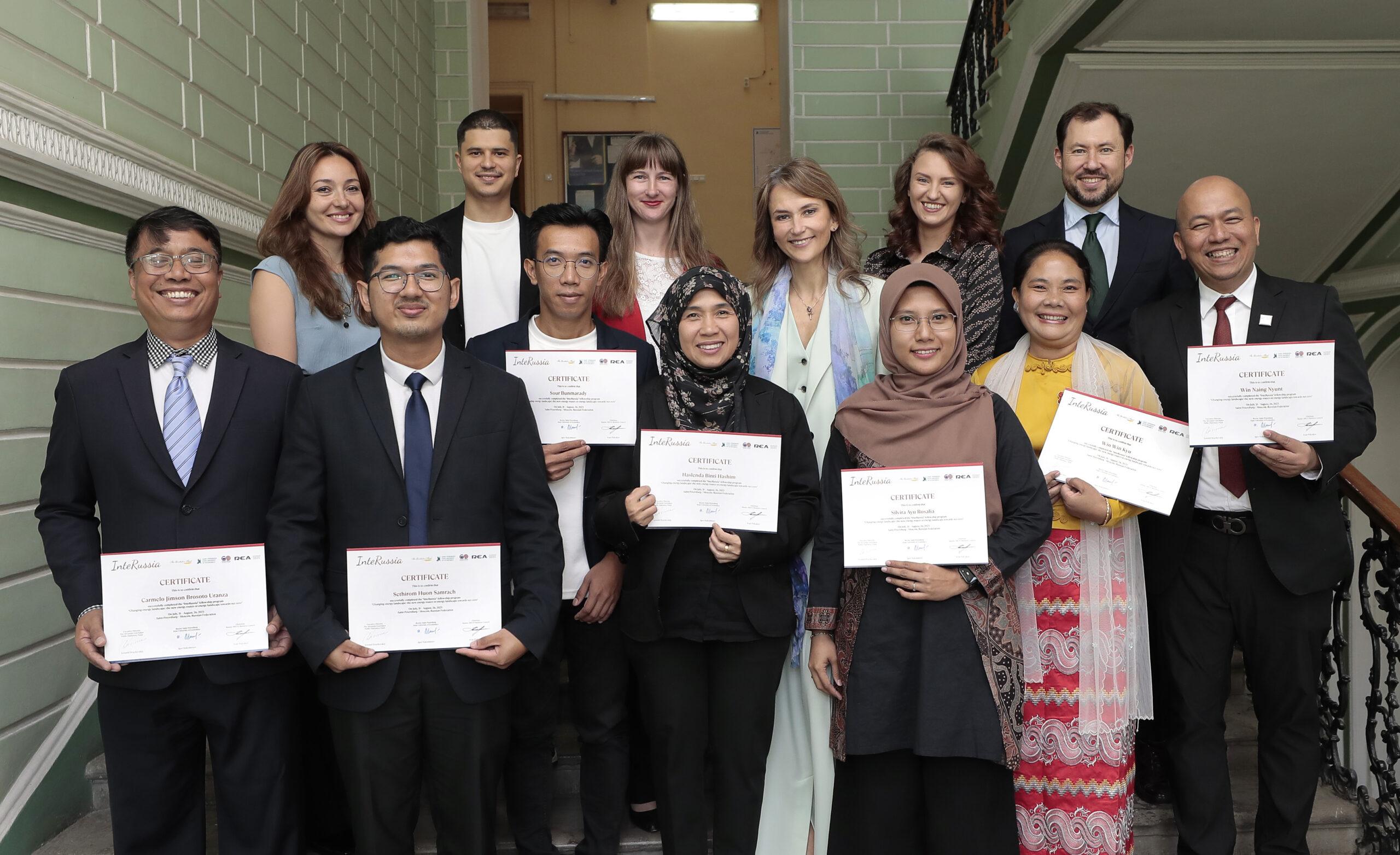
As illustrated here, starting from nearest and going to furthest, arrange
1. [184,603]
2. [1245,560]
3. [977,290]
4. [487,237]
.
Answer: [184,603] → [1245,560] → [977,290] → [487,237]

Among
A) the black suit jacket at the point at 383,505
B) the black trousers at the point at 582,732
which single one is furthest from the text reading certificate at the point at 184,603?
the black trousers at the point at 582,732

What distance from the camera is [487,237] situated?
308cm

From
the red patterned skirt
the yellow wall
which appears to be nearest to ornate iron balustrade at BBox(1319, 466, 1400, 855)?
the red patterned skirt

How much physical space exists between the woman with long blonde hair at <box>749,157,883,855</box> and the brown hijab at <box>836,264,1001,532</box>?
175 millimetres

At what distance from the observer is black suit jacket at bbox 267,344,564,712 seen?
2.05m

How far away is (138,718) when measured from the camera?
6.86 feet

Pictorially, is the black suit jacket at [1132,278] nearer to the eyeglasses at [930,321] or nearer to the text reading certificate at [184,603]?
the eyeglasses at [930,321]

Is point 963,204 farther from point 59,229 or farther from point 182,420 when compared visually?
point 59,229

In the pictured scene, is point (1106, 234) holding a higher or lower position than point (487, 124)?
lower

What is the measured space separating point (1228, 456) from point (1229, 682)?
0.57m

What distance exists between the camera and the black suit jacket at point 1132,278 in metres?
2.88

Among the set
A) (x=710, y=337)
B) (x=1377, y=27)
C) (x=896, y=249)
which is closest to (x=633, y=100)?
(x=1377, y=27)

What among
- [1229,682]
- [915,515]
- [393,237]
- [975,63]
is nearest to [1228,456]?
[1229,682]

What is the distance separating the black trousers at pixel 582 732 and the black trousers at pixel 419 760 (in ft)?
1.19
